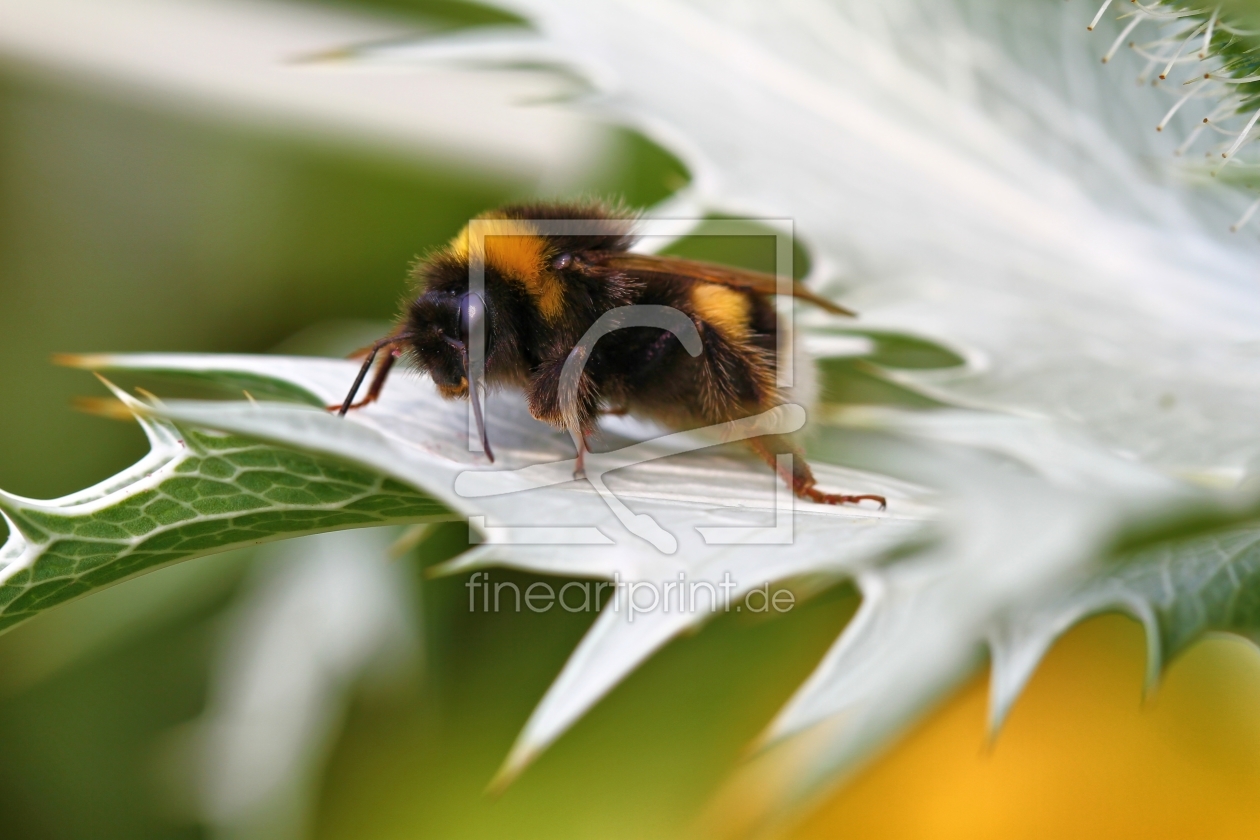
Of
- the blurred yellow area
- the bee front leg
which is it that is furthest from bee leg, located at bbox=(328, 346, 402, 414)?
the blurred yellow area

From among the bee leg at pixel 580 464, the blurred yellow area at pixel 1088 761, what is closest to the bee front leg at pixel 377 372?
the bee leg at pixel 580 464

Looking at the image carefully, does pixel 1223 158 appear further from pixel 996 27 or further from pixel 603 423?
pixel 603 423

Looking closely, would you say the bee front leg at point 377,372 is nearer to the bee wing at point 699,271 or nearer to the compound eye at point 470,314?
the compound eye at point 470,314

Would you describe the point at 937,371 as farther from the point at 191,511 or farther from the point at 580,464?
the point at 191,511

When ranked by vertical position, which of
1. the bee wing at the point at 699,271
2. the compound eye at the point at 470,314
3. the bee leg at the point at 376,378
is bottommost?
the bee leg at the point at 376,378

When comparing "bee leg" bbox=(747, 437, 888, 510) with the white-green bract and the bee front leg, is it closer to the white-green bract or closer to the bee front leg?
the white-green bract
